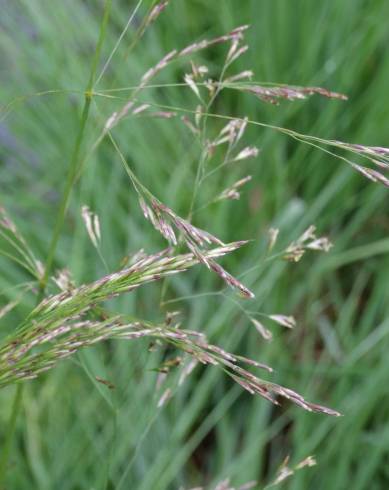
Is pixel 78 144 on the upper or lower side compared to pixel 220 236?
upper

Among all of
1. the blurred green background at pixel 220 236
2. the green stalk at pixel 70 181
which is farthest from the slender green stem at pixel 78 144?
the blurred green background at pixel 220 236

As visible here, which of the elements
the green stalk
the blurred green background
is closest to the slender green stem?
the green stalk

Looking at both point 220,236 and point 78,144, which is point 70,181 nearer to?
point 78,144

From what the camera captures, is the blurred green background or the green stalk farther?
the blurred green background

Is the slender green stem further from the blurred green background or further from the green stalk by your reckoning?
the blurred green background

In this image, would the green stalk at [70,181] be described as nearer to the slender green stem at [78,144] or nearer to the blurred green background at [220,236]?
the slender green stem at [78,144]

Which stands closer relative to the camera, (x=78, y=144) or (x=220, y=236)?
(x=78, y=144)

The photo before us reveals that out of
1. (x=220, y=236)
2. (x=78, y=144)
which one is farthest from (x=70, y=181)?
(x=220, y=236)

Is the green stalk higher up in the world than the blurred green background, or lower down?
higher up
